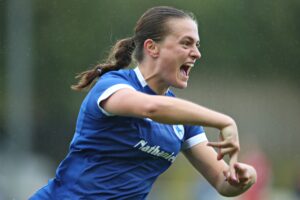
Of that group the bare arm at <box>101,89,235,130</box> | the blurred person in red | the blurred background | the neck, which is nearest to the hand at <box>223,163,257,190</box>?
the bare arm at <box>101,89,235,130</box>

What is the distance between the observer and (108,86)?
3.17m

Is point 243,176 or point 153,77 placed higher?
point 153,77

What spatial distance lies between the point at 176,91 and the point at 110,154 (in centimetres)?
356

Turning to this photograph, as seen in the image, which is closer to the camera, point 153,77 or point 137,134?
point 137,134

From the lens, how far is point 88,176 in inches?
133

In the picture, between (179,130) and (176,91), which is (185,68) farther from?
(176,91)

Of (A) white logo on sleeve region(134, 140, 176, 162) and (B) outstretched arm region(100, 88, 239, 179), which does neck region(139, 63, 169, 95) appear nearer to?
(A) white logo on sleeve region(134, 140, 176, 162)

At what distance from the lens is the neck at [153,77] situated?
3.48m

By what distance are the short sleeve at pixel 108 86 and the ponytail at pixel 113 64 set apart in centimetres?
29

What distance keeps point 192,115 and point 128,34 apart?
3.77 metres

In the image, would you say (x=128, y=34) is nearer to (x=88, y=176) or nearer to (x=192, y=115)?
(x=88, y=176)

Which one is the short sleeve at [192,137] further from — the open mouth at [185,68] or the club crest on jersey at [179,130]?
the open mouth at [185,68]

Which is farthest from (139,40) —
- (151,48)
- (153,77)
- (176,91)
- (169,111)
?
(176,91)

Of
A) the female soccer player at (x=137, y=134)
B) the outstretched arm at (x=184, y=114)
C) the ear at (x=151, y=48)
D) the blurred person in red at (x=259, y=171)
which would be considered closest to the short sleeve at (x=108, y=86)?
the female soccer player at (x=137, y=134)
